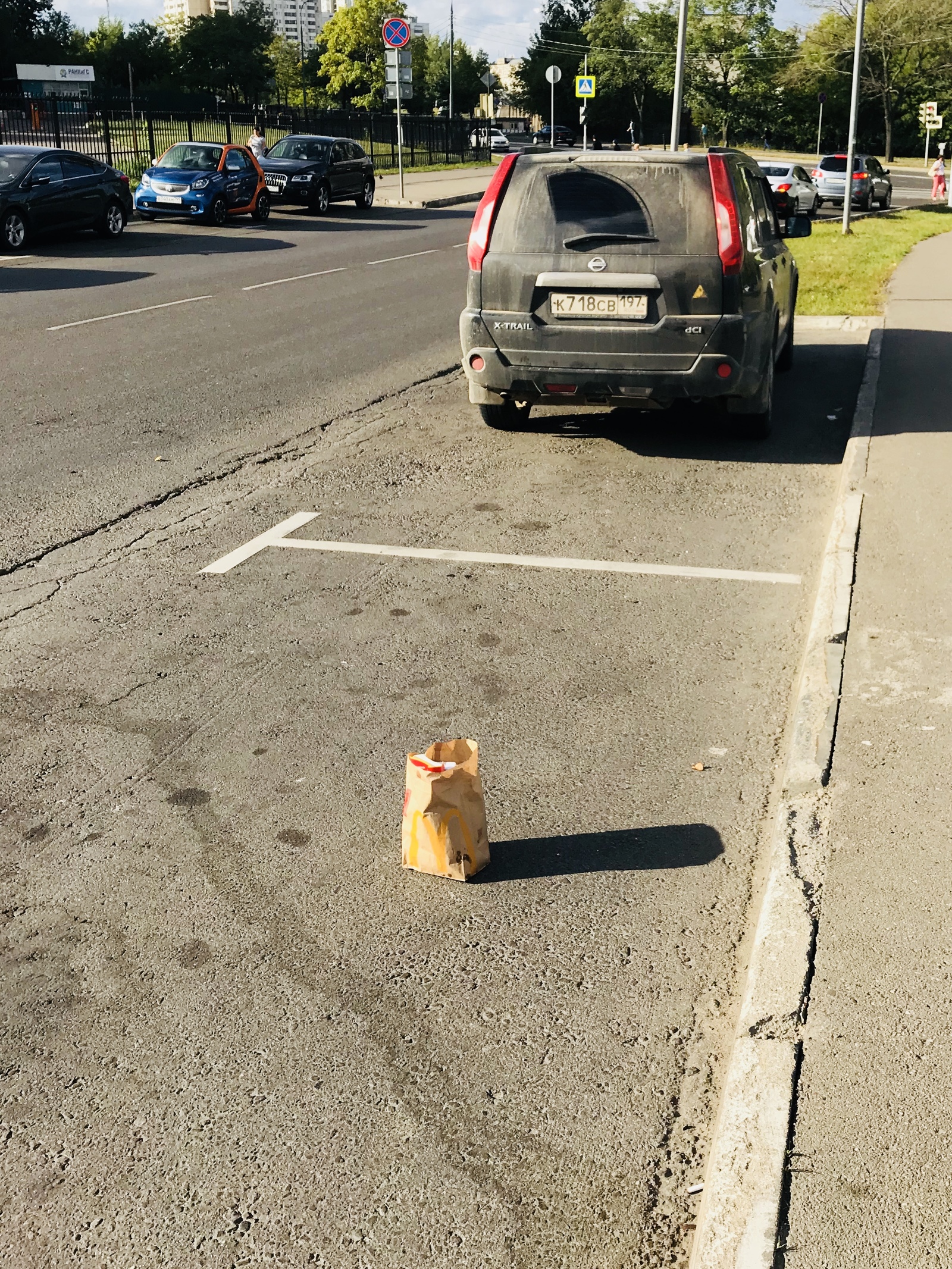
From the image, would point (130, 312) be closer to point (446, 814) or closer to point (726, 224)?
point (726, 224)

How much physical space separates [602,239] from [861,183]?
34722 millimetres

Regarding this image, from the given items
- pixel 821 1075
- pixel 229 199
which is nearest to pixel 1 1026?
pixel 821 1075

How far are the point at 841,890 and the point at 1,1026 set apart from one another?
218 cm

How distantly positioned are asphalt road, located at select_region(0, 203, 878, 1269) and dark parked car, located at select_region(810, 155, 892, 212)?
3470 cm

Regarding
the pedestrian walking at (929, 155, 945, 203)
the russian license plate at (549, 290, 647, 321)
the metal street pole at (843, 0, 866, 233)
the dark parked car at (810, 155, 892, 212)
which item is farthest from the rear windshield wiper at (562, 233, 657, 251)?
the pedestrian walking at (929, 155, 945, 203)

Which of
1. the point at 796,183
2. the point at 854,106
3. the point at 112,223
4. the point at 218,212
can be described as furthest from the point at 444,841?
the point at 796,183

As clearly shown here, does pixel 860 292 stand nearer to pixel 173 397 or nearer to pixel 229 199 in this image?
pixel 173 397

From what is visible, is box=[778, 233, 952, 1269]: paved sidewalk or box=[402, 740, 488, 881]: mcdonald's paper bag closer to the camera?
box=[778, 233, 952, 1269]: paved sidewalk

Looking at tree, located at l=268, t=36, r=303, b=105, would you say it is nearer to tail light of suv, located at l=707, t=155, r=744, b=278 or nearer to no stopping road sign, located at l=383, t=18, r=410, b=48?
no stopping road sign, located at l=383, t=18, r=410, b=48

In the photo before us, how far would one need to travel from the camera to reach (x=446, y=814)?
3793 millimetres

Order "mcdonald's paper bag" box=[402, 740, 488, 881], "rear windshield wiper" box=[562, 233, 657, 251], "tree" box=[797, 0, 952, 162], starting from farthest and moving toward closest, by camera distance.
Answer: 1. "tree" box=[797, 0, 952, 162]
2. "rear windshield wiper" box=[562, 233, 657, 251]
3. "mcdonald's paper bag" box=[402, 740, 488, 881]

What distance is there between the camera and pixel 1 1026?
127 inches

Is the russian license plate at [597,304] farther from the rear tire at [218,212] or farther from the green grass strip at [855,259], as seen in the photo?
the rear tire at [218,212]

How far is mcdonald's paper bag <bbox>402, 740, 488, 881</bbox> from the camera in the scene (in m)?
3.76
